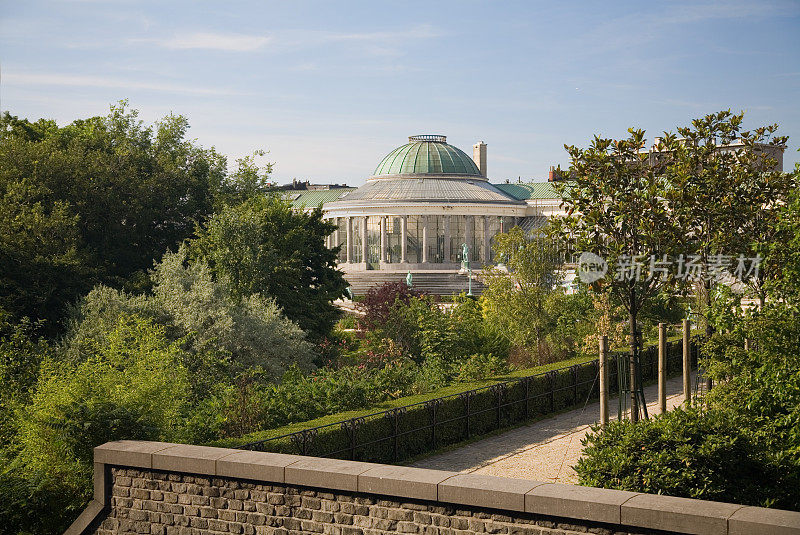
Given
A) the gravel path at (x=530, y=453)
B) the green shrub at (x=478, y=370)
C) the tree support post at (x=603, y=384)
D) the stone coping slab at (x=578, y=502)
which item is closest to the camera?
the stone coping slab at (x=578, y=502)

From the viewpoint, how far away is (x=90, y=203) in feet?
103

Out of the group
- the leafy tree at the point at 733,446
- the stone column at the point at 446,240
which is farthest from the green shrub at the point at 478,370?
the stone column at the point at 446,240

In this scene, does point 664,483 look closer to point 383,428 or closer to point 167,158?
point 383,428

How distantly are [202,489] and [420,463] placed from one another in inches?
240

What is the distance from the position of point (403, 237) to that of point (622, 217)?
2609 inches

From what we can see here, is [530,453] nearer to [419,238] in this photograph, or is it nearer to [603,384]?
[603,384]

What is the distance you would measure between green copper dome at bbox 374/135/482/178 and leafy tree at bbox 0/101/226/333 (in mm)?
44938

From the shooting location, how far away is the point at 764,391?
33.8 feet

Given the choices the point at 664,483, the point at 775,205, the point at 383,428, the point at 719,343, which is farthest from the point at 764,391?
the point at 775,205

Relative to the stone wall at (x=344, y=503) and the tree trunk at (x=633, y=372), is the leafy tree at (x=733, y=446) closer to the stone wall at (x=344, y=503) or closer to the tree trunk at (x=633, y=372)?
the stone wall at (x=344, y=503)

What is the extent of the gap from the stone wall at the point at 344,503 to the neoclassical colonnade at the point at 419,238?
232 ft

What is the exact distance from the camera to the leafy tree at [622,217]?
46.8 feet

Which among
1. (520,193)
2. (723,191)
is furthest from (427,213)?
(723,191)

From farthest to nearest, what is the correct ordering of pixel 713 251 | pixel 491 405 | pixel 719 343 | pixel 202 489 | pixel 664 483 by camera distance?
pixel 491 405 → pixel 713 251 → pixel 719 343 → pixel 202 489 → pixel 664 483
